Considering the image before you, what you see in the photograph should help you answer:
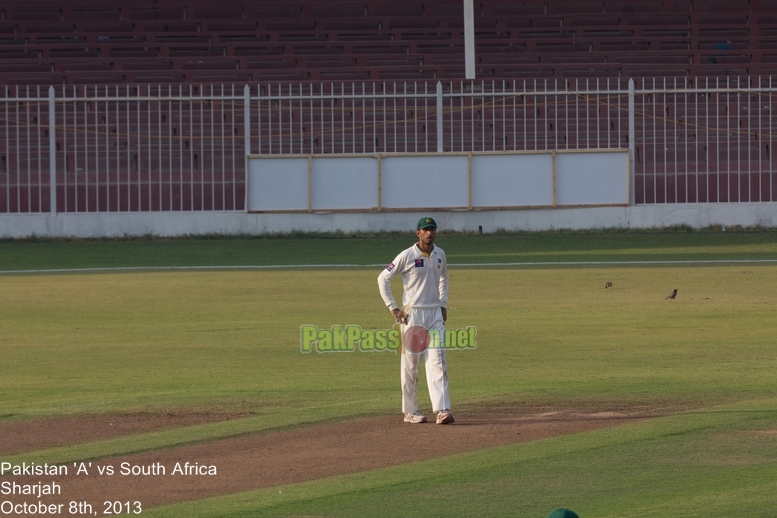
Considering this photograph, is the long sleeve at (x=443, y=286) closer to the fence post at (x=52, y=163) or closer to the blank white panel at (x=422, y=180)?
the blank white panel at (x=422, y=180)

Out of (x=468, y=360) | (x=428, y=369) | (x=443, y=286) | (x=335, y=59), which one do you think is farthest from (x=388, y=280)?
(x=335, y=59)

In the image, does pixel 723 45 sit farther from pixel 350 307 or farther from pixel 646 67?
pixel 350 307

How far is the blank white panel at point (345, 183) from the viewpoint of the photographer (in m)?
25.3

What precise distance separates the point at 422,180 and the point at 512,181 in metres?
1.98

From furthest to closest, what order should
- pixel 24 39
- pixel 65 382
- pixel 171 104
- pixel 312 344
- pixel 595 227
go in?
pixel 24 39, pixel 171 104, pixel 595 227, pixel 312 344, pixel 65 382

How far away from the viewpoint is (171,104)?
89.5 ft

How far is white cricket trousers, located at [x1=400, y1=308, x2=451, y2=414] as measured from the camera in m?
8.93

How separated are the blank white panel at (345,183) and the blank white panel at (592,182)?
412cm

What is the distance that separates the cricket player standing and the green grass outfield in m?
0.62

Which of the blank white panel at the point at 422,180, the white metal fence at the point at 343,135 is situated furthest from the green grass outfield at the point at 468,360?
the white metal fence at the point at 343,135

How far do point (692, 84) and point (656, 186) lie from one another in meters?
4.19

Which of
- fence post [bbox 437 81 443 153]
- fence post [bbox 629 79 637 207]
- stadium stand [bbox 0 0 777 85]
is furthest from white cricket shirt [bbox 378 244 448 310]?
stadium stand [bbox 0 0 777 85]

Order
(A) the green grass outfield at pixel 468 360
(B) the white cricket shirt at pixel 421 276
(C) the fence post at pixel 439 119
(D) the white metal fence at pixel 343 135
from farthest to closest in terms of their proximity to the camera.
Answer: (D) the white metal fence at pixel 343 135, (C) the fence post at pixel 439 119, (B) the white cricket shirt at pixel 421 276, (A) the green grass outfield at pixel 468 360

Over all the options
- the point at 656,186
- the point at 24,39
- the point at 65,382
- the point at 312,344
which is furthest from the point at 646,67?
the point at 65,382
